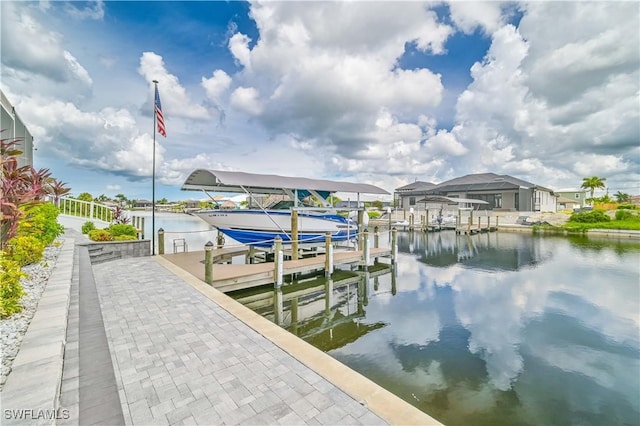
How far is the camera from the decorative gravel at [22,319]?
2530mm

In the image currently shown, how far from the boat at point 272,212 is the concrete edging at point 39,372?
6.35m

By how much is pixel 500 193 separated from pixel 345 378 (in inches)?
1586

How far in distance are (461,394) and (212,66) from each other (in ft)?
46.9

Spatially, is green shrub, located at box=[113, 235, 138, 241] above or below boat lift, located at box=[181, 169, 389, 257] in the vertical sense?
below

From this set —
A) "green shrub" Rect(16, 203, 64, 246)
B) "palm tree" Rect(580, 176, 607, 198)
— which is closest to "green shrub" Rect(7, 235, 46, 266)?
"green shrub" Rect(16, 203, 64, 246)

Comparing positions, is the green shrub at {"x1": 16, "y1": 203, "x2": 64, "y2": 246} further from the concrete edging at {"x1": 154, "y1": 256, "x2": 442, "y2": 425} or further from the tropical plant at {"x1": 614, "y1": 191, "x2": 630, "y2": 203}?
the tropical plant at {"x1": 614, "y1": 191, "x2": 630, "y2": 203}

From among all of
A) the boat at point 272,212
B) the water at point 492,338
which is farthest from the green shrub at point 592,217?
the boat at point 272,212

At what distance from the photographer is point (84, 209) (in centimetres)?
1586

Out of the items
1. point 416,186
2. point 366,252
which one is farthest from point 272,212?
point 416,186

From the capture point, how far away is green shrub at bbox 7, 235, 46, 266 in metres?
5.38

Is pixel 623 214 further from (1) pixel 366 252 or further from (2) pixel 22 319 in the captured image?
(2) pixel 22 319

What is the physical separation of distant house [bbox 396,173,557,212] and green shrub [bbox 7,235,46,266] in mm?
38541

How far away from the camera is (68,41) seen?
8852mm

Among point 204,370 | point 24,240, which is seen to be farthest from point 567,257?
point 24,240
